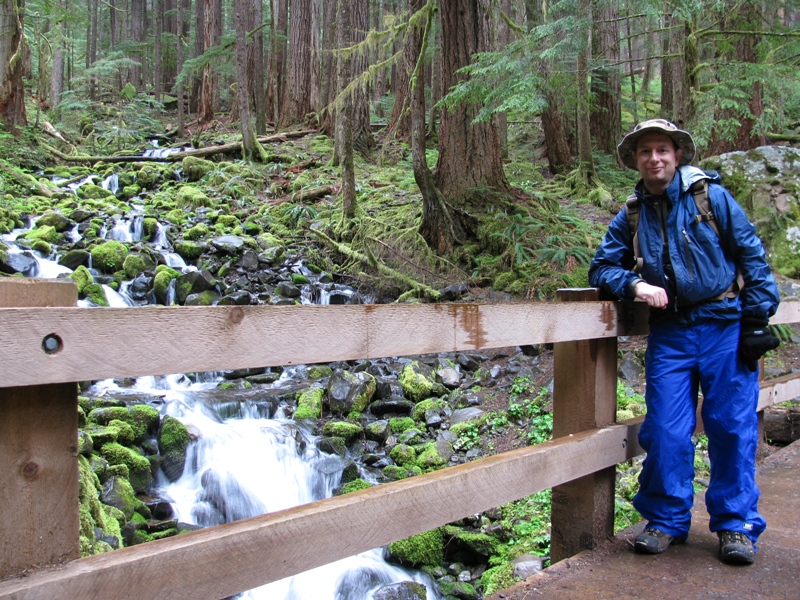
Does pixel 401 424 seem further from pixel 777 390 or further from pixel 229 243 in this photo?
pixel 229 243

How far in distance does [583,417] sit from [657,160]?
4.57 ft

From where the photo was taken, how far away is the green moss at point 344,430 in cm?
770

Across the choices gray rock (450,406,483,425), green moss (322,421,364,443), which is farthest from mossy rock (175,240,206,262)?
gray rock (450,406,483,425)

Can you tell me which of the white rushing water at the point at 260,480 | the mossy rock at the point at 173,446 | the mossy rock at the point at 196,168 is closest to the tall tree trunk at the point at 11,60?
the mossy rock at the point at 196,168

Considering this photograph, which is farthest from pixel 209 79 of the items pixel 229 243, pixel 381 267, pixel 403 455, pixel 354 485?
pixel 354 485

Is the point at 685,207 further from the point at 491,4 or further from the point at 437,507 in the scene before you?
the point at 491,4

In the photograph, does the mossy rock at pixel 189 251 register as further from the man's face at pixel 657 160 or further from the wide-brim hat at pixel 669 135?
the man's face at pixel 657 160

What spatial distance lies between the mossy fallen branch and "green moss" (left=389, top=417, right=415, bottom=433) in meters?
2.75

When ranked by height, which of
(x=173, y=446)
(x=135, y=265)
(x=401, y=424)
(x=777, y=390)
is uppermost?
(x=135, y=265)

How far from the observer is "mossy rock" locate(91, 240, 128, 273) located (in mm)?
11562

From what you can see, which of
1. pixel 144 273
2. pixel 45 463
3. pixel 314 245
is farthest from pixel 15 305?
pixel 314 245

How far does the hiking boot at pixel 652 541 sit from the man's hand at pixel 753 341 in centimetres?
96

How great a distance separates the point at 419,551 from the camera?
573cm

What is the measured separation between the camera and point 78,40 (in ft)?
130
